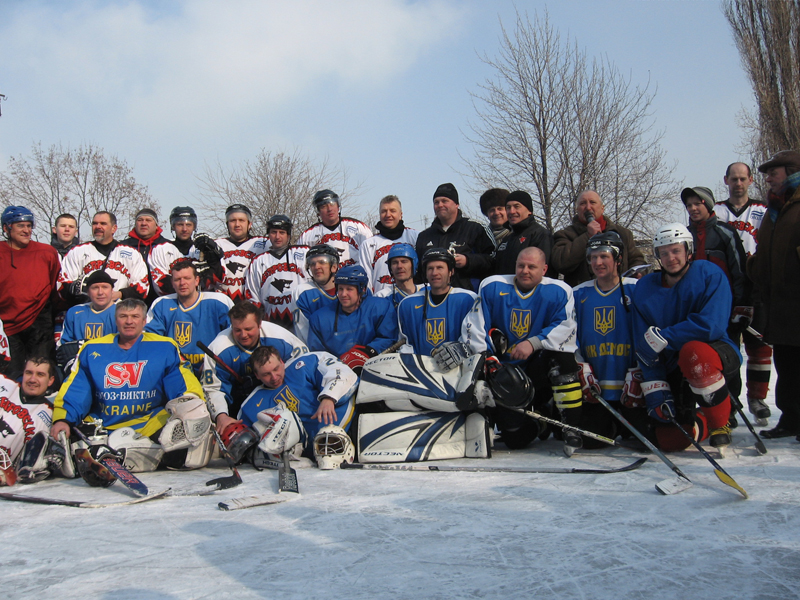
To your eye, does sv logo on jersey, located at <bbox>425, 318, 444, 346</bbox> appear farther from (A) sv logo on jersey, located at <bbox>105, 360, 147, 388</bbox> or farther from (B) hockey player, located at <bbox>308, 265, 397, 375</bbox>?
(A) sv logo on jersey, located at <bbox>105, 360, 147, 388</bbox>

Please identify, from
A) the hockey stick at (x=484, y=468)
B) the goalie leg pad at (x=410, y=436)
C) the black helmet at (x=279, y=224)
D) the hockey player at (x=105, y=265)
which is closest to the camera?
the hockey stick at (x=484, y=468)

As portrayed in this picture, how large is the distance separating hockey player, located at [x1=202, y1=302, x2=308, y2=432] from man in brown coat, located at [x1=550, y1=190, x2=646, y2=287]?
2.11 meters

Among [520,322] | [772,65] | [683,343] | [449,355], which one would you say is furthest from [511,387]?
[772,65]

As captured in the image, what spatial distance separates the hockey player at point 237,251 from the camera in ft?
19.2

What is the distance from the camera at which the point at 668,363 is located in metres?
4.09

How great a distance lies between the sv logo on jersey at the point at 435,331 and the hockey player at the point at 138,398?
5.28 feet

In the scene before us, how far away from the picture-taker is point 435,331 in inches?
181

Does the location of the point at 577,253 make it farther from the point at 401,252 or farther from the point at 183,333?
the point at 183,333

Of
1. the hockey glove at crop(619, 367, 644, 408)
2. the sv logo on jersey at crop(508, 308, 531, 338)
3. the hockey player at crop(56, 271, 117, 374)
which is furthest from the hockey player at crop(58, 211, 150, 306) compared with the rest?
the hockey glove at crop(619, 367, 644, 408)

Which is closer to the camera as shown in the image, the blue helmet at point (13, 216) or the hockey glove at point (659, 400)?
the hockey glove at point (659, 400)

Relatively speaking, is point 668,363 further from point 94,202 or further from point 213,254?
point 94,202

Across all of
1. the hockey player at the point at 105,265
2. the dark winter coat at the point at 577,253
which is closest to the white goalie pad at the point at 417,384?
the dark winter coat at the point at 577,253

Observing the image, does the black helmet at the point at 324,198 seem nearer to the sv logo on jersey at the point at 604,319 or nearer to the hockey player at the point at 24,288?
the hockey player at the point at 24,288

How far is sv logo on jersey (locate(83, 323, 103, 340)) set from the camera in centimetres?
488
